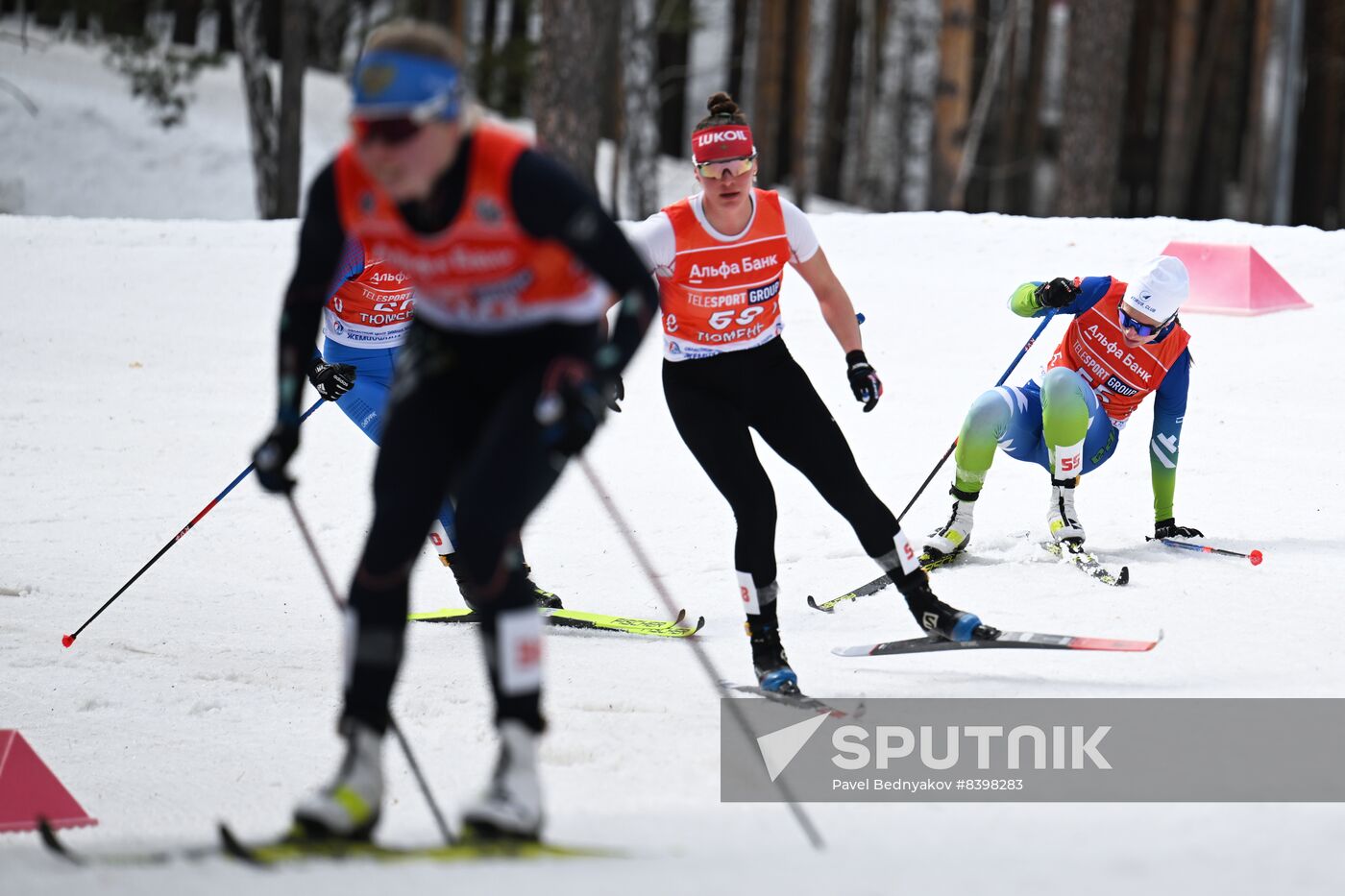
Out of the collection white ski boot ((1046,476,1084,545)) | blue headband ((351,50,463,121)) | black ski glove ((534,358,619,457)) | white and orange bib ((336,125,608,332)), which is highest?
blue headband ((351,50,463,121))

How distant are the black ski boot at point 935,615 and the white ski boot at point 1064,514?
5.88 feet

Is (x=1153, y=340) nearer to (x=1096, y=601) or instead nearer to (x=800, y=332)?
(x=1096, y=601)

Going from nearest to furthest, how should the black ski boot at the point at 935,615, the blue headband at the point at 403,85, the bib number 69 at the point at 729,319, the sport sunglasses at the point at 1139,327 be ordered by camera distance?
the blue headband at the point at 403,85 → the bib number 69 at the point at 729,319 → the black ski boot at the point at 935,615 → the sport sunglasses at the point at 1139,327

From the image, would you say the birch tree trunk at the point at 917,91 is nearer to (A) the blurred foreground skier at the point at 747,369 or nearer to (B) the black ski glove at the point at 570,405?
(A) the blurred foreground skier at the point at 747,369

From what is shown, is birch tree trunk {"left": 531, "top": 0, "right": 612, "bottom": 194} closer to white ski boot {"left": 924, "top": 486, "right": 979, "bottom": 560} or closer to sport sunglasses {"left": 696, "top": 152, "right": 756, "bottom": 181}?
white ski boot {"left": 924, "top": 486, "right": 979, "bottom": 560}

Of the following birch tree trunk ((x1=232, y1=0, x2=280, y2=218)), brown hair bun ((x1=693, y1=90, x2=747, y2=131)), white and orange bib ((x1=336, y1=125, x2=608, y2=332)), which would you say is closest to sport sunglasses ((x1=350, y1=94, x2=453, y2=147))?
white and orange bib ((x1=336, y1=125, x2=608, y2=332))

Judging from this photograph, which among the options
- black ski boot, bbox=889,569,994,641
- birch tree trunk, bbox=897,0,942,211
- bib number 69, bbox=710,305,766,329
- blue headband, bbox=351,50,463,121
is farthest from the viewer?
birch tree trunk, bbox=897,0,942,211

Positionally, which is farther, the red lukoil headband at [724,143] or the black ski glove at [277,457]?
the red lukoil headband at [724,143]

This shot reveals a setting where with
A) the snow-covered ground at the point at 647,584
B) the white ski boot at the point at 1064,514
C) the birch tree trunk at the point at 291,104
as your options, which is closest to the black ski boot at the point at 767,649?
the snow-covered ground at the point at 647,584

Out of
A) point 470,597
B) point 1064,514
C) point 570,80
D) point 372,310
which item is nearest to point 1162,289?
point 1064,514

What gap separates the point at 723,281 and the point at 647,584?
8.62 feet

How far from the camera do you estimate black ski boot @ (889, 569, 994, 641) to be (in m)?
5.04

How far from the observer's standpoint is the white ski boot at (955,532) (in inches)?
267

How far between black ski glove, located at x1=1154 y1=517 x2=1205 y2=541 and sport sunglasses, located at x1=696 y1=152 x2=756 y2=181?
308cm
